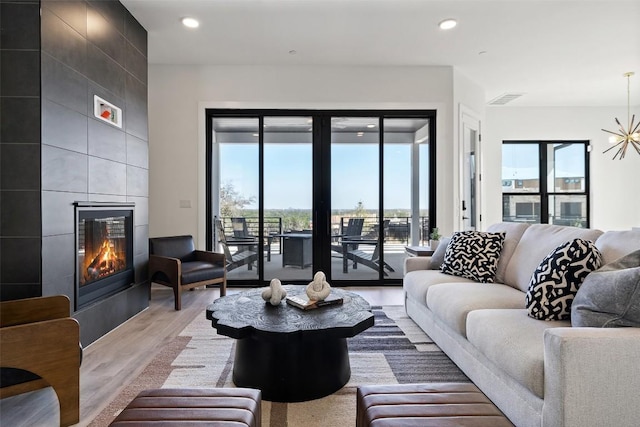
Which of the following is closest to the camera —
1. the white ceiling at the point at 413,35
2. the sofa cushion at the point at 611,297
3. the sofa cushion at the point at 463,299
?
the sofa cushion at the point at 611,297

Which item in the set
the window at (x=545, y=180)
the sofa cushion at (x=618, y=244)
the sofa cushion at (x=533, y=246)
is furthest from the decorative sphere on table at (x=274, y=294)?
the window at (x=545, y=180)

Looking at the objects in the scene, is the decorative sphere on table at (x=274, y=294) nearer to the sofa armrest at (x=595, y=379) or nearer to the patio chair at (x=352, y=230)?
the sofa armrest at (x=595, y=379)

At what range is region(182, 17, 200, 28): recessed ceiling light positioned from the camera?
3.56 meters

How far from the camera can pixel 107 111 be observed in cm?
303

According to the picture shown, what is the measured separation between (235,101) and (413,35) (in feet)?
7.64

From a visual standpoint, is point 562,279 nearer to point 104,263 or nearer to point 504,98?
point 104,263

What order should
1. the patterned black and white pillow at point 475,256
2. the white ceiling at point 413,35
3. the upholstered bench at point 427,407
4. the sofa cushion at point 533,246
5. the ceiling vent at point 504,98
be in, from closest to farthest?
the upholstered bench at point 427,407 < the sofa cushion at point 533,246 < the patterned black and white pillow at point 475,256 < the white ceiling at point 413,35 < the ceiling vent at point 504,98

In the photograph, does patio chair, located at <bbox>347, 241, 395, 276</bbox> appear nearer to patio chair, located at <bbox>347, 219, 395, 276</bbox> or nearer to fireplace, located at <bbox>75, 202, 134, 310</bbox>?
patio chair, located at <bbox>347, 219, 395, 276</bbox>

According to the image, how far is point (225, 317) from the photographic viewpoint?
2006mm

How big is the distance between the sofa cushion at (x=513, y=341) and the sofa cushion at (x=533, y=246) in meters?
0.57

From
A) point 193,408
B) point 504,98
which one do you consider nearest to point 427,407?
point 193,408

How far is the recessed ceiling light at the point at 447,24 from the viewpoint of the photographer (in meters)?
3.57

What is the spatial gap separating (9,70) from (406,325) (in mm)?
3443

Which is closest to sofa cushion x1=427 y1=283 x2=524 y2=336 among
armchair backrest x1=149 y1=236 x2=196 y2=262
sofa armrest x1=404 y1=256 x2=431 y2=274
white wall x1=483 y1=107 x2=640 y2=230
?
sofa armrest x1=404 y1=256 x2=431 y2=274
